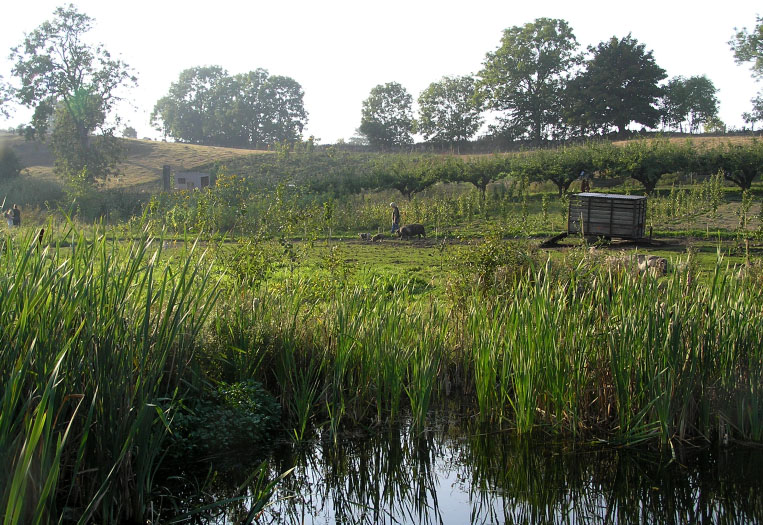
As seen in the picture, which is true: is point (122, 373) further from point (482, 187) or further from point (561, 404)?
point (482, 187)

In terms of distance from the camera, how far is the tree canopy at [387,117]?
2751 inches

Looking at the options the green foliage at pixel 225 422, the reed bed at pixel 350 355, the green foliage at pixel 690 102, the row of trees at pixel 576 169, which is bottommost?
the green foliage at pixel 225 422

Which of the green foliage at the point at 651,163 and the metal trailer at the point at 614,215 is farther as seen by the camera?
the green foliage at the point at 651,163

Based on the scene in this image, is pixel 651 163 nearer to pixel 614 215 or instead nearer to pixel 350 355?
pixel 614 215

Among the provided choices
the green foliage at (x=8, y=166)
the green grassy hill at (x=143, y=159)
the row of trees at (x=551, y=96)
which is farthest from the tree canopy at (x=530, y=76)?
the green foliage at (x=8, y=166)

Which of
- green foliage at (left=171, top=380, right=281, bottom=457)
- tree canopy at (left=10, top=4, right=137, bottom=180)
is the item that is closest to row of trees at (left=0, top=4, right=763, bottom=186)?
tree canopy at (left=10, top=4, right=137, bottom=180)

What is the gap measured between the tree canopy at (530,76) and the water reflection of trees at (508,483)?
5406 centimetres

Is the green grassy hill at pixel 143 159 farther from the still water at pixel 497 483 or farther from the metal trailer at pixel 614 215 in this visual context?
the still water at pixel 497 483

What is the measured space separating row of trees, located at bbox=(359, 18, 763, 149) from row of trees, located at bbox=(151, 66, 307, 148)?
1301 centimetres

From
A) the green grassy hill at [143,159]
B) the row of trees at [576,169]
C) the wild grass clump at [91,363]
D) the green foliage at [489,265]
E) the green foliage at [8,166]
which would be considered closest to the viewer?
the wild grass clump at [91,363]

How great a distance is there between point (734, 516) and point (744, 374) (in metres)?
1.36

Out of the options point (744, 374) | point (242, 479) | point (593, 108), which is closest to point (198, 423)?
point (242, 479)

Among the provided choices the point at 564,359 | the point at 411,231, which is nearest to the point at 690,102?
the point at 411,231

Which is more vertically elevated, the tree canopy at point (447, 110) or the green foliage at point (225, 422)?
the tree canopy at point (447, 110)
